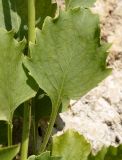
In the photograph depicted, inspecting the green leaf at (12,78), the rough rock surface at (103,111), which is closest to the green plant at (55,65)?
the green leaf at (12,78)

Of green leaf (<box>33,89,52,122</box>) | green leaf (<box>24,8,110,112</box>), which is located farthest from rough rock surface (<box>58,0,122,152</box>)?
green leaf (<box>24,8,110,112</box>)

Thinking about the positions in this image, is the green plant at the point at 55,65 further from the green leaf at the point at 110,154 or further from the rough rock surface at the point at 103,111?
the rough rock surface at the point at 103,111

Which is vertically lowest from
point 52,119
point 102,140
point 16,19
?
point 102,140

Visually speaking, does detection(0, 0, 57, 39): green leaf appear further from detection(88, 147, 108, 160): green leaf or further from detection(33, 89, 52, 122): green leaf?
detection(88, 147, 108, 160): green leaf

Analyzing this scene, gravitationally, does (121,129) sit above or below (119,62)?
below

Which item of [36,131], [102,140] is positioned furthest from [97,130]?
[36,131]

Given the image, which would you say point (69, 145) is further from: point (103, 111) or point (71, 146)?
point (103, 111)

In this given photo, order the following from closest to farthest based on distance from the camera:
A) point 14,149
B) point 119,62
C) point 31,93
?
point 14,149 → point 31,93 → point 119,62

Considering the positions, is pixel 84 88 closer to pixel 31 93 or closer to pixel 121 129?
pixel 31 93
